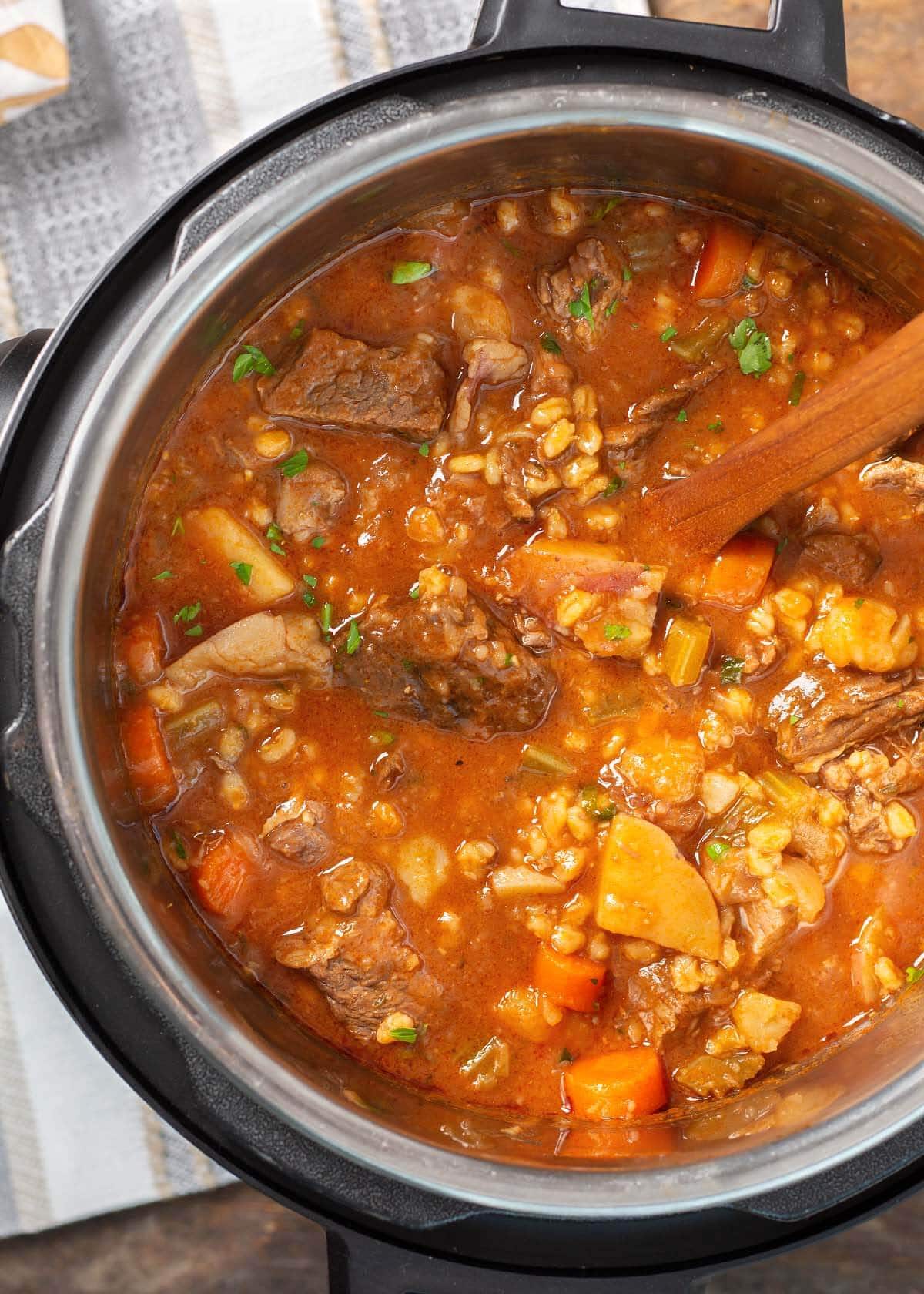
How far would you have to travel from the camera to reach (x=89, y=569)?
2.55 metres

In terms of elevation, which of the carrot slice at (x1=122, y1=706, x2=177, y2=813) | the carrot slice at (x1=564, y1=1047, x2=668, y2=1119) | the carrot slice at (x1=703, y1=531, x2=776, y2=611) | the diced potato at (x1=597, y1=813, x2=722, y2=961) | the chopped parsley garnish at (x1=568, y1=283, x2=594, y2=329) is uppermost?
the chopped parsley garnish at (x1=568, y1=283, x2=594, y2=329)

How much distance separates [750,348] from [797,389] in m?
0.16

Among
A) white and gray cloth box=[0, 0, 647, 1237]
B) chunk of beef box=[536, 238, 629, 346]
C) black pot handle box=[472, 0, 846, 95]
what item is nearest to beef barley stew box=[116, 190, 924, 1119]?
chunk of beef box=[536, 238, 629, 346]

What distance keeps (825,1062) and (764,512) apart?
1.39 metres

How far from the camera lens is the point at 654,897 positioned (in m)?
2.92

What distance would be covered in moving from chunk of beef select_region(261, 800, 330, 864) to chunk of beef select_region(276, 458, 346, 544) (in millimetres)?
662

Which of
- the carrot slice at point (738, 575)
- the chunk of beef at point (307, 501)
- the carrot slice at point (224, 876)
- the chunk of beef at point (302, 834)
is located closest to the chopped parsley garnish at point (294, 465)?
the chunk of beef at point (307, 501)

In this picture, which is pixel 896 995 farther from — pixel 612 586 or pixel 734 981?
pixel 612 586

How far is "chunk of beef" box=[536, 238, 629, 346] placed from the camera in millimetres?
2848

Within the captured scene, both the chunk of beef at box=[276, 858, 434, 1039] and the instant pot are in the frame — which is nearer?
the instant pot

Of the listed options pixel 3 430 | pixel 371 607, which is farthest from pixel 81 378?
pixel 371 607

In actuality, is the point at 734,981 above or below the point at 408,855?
below

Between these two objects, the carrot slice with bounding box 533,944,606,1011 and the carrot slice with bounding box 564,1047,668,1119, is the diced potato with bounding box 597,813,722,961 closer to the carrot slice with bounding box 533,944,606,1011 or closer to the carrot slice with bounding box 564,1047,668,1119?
the carrot slice with bounding box 533,944,606,1011

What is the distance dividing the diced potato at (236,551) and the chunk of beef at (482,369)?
0.55 metres
